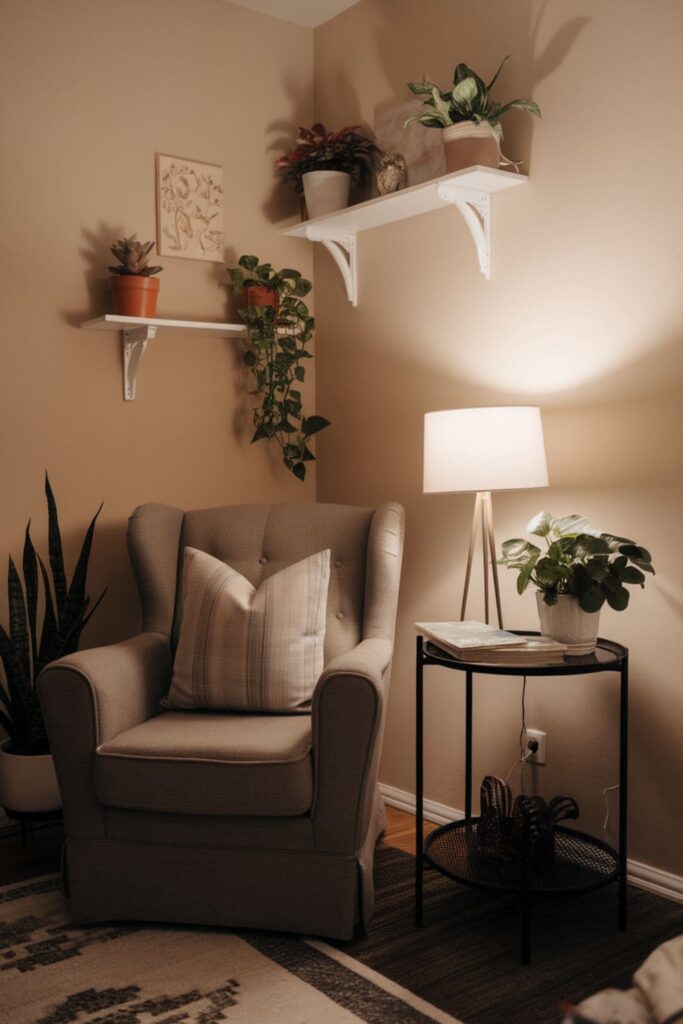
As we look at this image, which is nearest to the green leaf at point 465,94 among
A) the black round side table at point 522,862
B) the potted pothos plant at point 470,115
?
the potted pothos plant at point 470,115

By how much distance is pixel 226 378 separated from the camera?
3.44 m

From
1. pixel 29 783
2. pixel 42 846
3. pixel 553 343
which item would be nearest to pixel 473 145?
pixel 553 343

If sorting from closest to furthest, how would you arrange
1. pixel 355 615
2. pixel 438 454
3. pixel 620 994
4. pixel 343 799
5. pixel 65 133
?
pixel 620 994 → pixel 343 799 → pixel 438 454 → pixel 355 615 → pixel 65 133

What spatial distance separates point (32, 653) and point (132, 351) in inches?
37.8

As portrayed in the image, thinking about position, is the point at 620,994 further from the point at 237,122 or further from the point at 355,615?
the point at 237,122

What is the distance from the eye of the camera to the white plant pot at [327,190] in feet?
10.8

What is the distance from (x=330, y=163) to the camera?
333cm

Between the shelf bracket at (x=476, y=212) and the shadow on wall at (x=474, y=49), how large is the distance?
0.15 m

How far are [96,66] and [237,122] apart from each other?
51cm

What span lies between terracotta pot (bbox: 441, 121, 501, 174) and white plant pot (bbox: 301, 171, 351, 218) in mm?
615

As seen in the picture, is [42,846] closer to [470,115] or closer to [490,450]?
[490,450]

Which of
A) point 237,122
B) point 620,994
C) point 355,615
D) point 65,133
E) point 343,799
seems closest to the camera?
point 620,994

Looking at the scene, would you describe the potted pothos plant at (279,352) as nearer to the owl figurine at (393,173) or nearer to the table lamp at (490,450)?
the owl figurine at (393,173)

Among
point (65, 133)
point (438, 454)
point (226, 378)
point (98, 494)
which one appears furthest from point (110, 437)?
point (438, 454)
